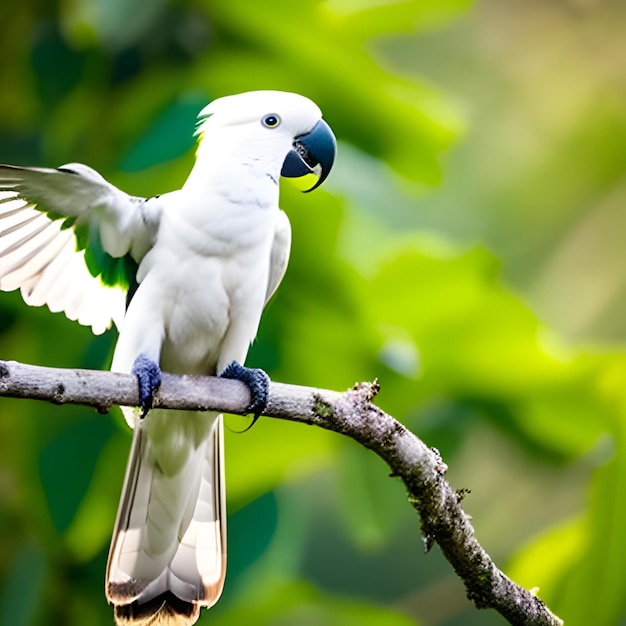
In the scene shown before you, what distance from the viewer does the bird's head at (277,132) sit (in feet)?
4.26

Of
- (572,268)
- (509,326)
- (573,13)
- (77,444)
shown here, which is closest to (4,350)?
(77,444)

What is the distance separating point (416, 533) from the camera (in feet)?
8.82

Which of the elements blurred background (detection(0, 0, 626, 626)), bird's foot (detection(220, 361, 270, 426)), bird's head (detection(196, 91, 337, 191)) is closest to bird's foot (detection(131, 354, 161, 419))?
bird's foot (detection(220, 361, 270, 426))

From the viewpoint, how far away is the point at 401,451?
1.19 m

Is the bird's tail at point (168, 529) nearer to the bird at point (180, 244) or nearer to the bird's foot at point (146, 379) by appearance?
the bird at point (180, 244)

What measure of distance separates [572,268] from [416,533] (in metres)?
0.83

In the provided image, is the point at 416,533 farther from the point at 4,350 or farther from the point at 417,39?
the point at 417,39

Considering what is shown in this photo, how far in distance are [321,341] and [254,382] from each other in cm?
61

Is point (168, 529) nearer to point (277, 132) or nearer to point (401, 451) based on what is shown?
point (401, 451)

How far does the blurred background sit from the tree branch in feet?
1.67

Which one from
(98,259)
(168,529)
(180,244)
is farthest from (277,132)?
(168,529)

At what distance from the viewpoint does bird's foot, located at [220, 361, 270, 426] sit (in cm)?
123

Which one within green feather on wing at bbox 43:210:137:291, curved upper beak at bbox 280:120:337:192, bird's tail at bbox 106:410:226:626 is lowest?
bird's tail at bbox 106:410:226:626

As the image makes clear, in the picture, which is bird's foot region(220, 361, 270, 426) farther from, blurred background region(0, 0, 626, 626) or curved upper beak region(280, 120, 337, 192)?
blurred background region(0, 0, 626, 626)
